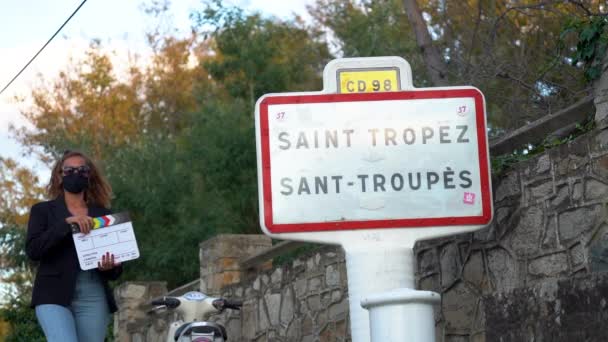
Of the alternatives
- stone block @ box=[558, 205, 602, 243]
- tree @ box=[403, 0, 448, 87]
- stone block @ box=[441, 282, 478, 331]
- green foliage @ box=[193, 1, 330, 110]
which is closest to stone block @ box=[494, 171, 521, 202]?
stone block @ box=[558, 205, 602, 243]

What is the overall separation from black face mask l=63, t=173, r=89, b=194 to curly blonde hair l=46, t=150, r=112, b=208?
0.22 ft

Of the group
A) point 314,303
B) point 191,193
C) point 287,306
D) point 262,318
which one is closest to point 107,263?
point 314,303

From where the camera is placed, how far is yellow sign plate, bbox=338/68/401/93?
4.91 meters

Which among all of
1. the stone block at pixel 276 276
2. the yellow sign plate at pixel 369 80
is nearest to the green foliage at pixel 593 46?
the yellow sign plate at pixel 369 80

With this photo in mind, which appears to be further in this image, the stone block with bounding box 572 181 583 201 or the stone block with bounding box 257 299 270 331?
the stone block with bounding box 257 299 270 331

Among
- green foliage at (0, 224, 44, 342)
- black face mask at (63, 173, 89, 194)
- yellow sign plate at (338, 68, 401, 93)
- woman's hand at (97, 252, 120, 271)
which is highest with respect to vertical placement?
yellow sign plate at (338, 68, 401, 93)

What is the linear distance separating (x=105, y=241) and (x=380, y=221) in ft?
5.48

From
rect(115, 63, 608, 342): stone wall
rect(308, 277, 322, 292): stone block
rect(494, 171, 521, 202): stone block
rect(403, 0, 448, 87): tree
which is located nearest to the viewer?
rect(115, 63, 608, 342): stone wall

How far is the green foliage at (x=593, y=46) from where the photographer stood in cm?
547

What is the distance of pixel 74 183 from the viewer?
5.72 metres

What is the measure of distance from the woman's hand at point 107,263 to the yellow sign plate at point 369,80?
158cm

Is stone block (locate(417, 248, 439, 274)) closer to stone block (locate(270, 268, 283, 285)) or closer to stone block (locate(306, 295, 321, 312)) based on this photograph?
stone block (locate(306, 295, 321, 312))

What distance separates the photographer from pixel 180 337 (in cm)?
549

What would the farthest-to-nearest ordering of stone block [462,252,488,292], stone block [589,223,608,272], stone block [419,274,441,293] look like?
stone block [419,274,441,293]
stone block [462,252,488,292]
stone block [589,223,608,272]
